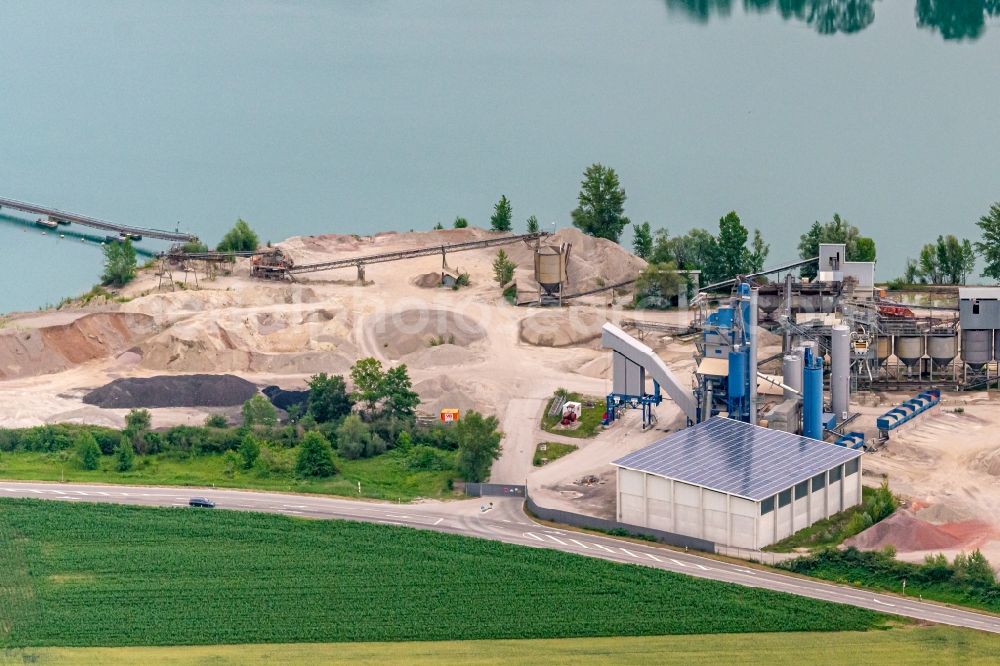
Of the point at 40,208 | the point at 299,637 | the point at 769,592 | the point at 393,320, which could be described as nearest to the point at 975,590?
the point at 769,592

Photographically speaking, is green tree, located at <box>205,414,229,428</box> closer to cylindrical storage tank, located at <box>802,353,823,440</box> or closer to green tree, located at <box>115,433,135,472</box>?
green tree, located at <box>115,433,135,472</box>

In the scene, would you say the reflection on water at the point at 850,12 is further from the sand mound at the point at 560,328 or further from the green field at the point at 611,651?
the green field at the point at 611,651

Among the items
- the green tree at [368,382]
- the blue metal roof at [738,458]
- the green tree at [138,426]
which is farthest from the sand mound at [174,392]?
the blue metal roof at [738,458]

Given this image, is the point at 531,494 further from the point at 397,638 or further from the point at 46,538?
the point at 46,538

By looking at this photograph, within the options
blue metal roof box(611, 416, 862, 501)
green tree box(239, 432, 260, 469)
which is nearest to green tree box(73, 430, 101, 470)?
Answer: green tree box(239, 432, 260, 469)

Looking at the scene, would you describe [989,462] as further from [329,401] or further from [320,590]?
[329,401]
